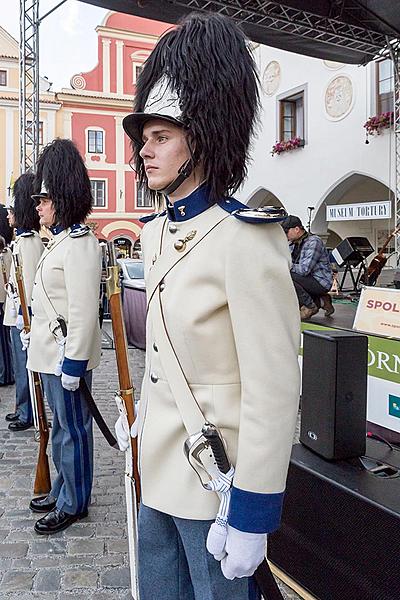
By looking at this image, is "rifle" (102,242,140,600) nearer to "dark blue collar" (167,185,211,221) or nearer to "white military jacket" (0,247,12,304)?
"dark blue collar" (167,185,211,221)

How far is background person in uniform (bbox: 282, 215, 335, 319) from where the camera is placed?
614cm

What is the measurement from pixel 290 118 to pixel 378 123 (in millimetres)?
3634

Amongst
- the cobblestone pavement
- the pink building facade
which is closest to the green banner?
the cobblestone pavement

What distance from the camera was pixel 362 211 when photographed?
11.1 meters

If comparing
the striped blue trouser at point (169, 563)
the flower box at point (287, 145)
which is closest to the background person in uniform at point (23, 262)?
the striped blue trouser at point (169, 563)

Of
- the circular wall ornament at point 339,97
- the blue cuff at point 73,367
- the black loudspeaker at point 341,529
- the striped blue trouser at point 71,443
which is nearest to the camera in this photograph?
the black loudspeaker at point 341,529

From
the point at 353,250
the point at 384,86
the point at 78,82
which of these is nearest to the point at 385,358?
the point at 353,250

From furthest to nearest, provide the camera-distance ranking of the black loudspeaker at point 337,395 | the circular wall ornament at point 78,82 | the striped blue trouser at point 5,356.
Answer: the circular wall ornament at point 78,82
the striped blue trouser at point 5,356
the black loudspeaker at point 337,395

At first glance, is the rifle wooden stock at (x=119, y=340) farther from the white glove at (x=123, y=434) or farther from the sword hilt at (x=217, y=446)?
the sword hilt at (x=217, y=446)

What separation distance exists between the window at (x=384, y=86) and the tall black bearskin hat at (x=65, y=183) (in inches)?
383

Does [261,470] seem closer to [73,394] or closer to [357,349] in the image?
[357,349]

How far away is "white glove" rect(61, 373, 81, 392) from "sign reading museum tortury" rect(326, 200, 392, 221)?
9.11 m

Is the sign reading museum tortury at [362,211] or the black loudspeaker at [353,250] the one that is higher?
the sign reading museum tortury at [362,211]

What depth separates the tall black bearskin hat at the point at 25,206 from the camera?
13.7 ft
